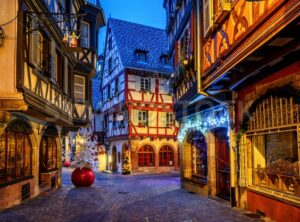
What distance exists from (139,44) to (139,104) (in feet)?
19.9

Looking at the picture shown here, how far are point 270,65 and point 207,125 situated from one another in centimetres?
469

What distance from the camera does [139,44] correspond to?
2834 cm

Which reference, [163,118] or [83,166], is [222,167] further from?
[163,118]

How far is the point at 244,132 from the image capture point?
27.3 ft

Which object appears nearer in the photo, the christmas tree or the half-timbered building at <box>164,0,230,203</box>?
the half-timbered building at <box>164,0,230,203</box>

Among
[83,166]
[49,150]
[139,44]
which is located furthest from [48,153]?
[139,44]

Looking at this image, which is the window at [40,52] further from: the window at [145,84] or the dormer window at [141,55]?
the dormer window at [141,55]

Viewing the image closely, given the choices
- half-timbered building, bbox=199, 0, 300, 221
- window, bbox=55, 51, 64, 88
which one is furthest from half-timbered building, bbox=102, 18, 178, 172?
half-timbered building, bbox=199, 0, 300, 221

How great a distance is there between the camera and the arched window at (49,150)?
523 inches

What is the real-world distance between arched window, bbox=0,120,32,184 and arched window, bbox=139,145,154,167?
1513 centimetres

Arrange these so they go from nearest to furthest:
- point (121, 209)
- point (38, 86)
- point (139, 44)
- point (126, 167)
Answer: point (121, 209) < point (38, 86) < point (126, 167) < point (139, 44)

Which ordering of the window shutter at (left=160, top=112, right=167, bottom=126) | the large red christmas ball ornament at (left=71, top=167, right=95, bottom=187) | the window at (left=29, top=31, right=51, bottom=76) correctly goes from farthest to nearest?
the window shutter at (left=160, top=112, right=167, bottom=126)
the large red christmas ball ornament at (left=71, top=167, right=95, bottom=187)
the window at (left=29, top=31, right=51, bottom=76)

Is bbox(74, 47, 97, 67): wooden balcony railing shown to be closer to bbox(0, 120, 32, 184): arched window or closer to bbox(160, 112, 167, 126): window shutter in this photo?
bbox(0, 120, 32, 184): arched window

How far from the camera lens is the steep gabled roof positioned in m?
26.5
